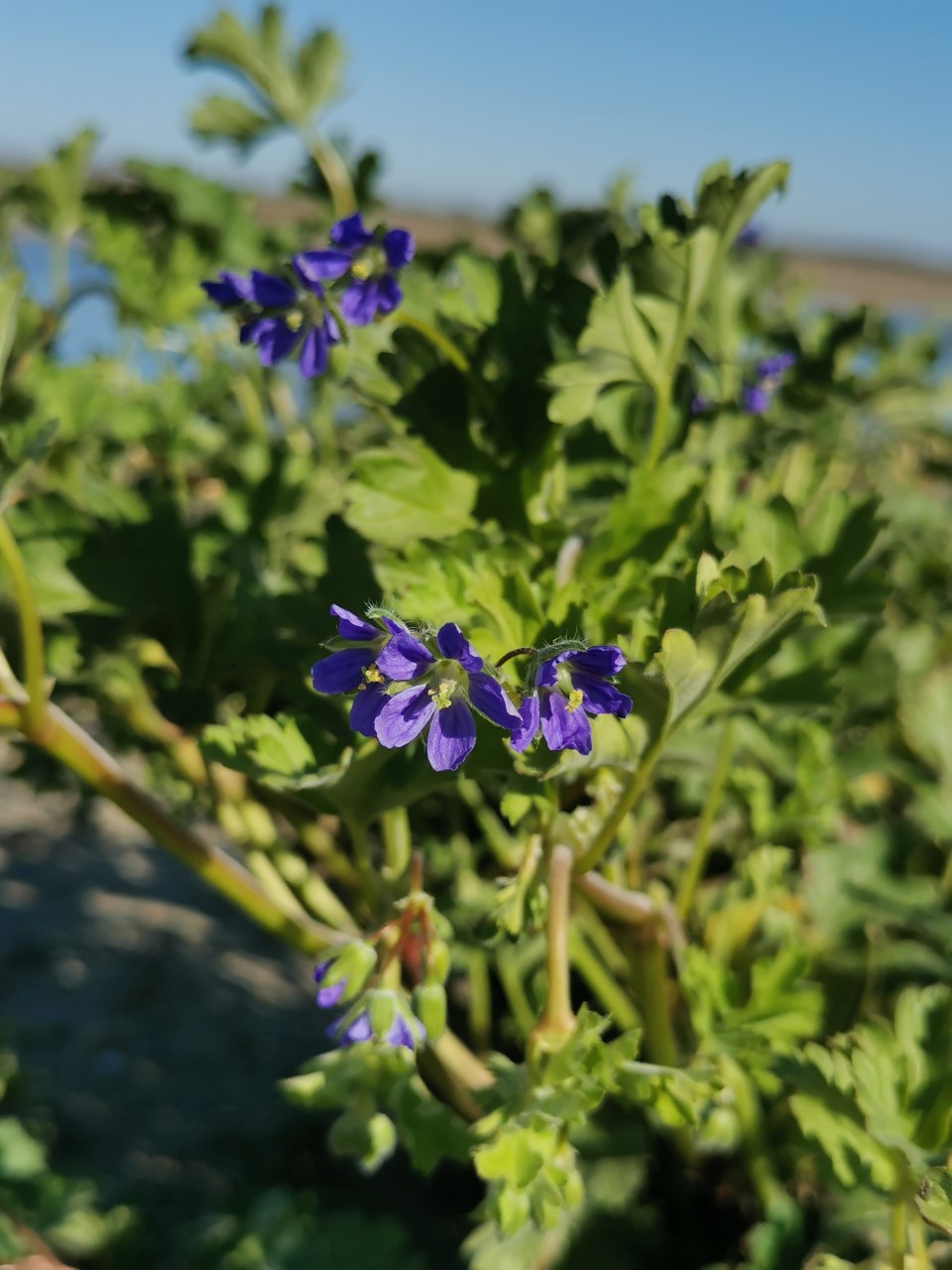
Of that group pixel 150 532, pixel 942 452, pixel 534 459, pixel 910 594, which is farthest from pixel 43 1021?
pixel 942 452

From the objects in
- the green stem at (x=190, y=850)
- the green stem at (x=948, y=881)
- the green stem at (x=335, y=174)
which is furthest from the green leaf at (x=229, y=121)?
the green stem at (x=948, y=881)

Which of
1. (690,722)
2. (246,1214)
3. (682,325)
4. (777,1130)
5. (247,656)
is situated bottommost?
(246,1214)

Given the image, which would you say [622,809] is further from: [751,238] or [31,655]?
[751,238]

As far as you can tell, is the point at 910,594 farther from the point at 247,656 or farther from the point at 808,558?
the point at 247,656

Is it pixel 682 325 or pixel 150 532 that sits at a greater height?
pixel 682 325

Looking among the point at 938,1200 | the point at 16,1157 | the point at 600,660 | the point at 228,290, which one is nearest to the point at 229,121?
the point at 228,290
